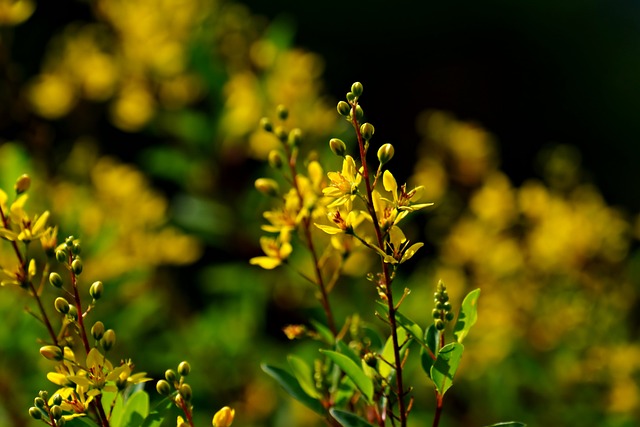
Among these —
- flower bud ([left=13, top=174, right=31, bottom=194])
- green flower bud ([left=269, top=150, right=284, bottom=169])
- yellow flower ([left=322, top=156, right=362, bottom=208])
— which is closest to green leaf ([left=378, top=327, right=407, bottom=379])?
yellow flower ([left=322, top=156, right=362, bottom=208])

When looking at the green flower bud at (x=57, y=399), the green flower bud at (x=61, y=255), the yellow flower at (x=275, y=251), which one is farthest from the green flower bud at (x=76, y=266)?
the yellow flower at (x=275, y=251)

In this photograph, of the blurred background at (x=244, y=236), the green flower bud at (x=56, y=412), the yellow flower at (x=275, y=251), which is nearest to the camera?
the green flower bud at (x=56, y=412)

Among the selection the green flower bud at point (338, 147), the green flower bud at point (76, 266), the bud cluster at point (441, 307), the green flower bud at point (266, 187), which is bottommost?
the green flower bud at point (76, 266)

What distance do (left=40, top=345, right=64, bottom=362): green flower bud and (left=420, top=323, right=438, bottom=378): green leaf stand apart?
367mm

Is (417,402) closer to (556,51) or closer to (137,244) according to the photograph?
(137,244)

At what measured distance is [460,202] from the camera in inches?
99.2

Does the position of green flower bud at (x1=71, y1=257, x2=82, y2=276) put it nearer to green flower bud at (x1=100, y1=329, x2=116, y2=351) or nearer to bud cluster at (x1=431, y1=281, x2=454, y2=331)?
green flower bud at (x1=100, y1=329, x2=116, y2=351)

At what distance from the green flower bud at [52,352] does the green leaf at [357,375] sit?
271 mm

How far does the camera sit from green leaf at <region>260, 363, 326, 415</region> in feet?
3.11

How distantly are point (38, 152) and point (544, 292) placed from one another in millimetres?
1331

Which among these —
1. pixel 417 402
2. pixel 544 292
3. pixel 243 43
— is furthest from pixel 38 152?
pixel 544 292

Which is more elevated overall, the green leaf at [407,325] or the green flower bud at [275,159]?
the green flower bud at [275,159]

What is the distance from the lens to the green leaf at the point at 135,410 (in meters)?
0.84

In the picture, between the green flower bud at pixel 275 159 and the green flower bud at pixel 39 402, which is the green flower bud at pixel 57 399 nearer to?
the green flower bud at pixel 39 402
